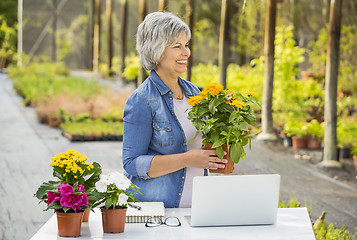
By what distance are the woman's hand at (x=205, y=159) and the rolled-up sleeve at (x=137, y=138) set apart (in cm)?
18

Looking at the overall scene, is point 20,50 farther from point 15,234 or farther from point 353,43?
point 15,234

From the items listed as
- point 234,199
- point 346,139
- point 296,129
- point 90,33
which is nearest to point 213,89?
point 234,199

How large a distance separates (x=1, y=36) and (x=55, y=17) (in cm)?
242

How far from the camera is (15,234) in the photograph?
14.9 feet

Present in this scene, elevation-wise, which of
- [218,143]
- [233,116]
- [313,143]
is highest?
[233,116]

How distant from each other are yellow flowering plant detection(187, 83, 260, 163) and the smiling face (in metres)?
0.29

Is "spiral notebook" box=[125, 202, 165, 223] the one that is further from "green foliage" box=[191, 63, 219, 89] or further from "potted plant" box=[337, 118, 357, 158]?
"green foliage" box=[191, 63, 219, 89]

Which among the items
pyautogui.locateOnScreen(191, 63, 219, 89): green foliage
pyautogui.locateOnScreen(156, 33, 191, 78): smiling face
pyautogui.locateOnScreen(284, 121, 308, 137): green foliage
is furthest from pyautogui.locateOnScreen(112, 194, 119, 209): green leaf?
pyautogui.locateOnScreen(191, 63, 219, 89): green foliage

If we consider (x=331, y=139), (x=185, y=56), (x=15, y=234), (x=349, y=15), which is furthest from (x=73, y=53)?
(x=185, y=56)

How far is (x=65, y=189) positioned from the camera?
2.05 m

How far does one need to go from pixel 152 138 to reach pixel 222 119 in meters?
0.37

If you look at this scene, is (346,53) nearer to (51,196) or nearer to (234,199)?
(234,199)

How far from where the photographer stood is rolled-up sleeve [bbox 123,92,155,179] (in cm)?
237

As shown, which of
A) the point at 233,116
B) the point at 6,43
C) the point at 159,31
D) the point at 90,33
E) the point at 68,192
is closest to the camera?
the point at 68,192
